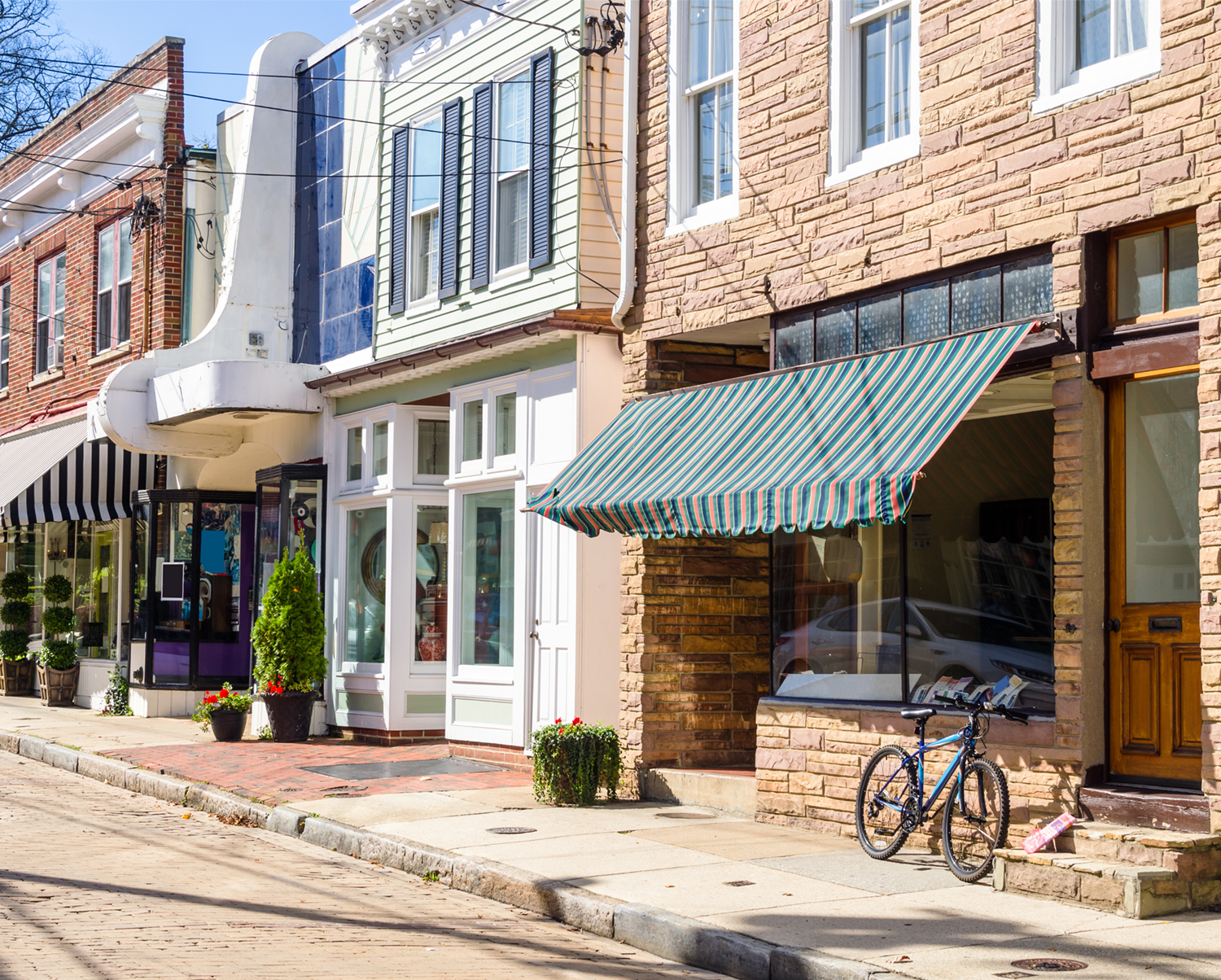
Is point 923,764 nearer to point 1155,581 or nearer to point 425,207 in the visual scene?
point 1155,581

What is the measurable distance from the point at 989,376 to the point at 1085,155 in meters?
1.48

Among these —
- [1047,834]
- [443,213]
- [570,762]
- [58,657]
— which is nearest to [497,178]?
[443,213]

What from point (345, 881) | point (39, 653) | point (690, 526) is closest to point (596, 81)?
point (690, 526)

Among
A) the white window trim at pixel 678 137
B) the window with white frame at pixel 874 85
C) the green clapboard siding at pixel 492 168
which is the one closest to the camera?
the window with white frame at pixel 874 85

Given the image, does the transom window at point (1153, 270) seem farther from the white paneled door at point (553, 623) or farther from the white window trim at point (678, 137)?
the white paneled door at point (553, 623)

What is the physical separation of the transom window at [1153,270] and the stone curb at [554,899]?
4.33 m

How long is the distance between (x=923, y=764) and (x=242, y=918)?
4.32 metres

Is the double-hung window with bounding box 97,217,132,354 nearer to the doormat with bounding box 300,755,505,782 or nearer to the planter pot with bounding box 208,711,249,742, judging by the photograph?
the planter pot with bounding box 208,711,249,742

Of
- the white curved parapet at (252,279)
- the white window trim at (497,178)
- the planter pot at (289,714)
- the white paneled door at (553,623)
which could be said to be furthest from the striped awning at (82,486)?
the white paneled door at (553,623)

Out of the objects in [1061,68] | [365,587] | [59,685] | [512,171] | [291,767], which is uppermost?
[512,171]

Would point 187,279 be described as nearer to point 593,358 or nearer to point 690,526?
point 593,358

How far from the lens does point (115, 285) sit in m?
21.9

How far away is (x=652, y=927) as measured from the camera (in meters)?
7.72

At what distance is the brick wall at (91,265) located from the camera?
20281 millimetres
